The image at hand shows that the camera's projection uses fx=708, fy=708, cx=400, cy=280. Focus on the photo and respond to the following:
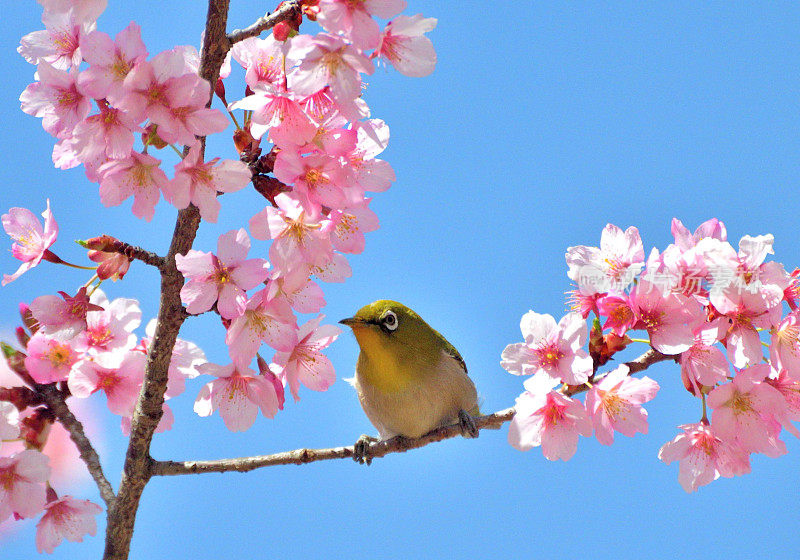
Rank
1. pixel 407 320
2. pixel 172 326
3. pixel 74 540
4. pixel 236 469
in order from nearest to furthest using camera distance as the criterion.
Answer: pixel 172 326 < pixel 74 540 < pixel 236 469 < pixel 407 320

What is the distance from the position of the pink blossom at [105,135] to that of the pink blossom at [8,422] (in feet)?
4.30

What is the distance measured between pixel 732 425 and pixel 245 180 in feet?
8.08

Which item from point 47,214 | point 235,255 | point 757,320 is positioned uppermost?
point 47,214

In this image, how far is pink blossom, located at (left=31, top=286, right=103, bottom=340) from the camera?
11.0ft

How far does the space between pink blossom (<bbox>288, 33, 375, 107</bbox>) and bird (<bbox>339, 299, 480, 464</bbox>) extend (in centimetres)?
276

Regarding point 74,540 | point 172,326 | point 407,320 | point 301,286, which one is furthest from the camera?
point 407,320

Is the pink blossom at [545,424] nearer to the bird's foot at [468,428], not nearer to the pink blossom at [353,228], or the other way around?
the pink blossom at [353,228]

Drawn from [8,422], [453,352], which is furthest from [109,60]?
[453,352]

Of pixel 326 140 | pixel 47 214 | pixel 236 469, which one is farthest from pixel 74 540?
pixel 326 140

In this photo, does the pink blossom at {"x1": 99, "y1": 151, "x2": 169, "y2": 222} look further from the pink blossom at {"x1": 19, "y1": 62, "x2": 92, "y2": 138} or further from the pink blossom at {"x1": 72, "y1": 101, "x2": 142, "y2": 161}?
the pink blossom at {"x1": 19, "y1": 62, "x2": 92, "y2": 138}

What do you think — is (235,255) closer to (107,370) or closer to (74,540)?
(107,370)

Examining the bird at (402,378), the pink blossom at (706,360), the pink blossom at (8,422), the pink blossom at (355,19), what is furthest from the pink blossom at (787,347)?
the pink blossom at (8,422)

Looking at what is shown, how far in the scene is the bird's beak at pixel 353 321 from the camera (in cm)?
520

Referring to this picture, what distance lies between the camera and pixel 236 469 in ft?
12.8
